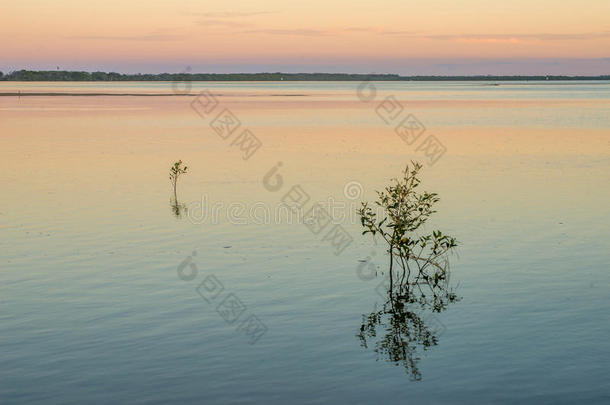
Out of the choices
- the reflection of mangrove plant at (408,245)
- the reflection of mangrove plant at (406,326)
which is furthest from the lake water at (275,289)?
the reflection of mangrove plant at (408,245)

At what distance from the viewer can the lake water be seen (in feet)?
52.7

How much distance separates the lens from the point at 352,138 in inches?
2997

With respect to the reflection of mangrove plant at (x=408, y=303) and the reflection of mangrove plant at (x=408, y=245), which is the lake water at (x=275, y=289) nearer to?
the reflection of mangrove plant at (x=408, y=303)

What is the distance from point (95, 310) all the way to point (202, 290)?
332 cm

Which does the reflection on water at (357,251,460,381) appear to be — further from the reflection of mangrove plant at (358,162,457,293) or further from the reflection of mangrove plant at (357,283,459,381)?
the reflection of mangrove plant at (358,162,457,293)

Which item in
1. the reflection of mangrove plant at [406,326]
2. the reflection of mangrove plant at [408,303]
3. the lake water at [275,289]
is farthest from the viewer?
the reflection of mangrove plant at [408,303]

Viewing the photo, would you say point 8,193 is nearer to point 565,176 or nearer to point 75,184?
point 75,184

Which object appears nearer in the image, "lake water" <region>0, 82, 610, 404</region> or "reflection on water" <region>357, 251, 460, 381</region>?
"lake water" <region>0, 82, 610, 404</region>

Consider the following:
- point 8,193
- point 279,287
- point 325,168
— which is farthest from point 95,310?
point 325,168

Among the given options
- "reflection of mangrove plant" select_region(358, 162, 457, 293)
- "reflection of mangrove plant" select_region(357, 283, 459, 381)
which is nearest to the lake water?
"reflection of mangrove plant" select_region(357, 283, 459, 381)

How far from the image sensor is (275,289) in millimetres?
22875

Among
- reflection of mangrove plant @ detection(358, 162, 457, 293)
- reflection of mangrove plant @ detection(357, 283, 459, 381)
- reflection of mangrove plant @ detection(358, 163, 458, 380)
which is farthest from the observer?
reflection of mangrove plant @ detection(358, 162, 457, 293)

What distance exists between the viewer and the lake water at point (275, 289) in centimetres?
1608

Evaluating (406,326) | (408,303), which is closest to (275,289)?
(408,303)
